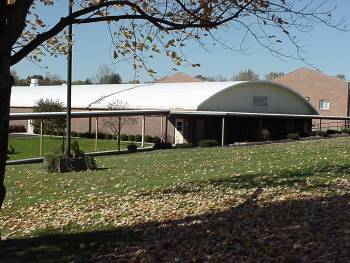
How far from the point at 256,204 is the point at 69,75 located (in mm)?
13104

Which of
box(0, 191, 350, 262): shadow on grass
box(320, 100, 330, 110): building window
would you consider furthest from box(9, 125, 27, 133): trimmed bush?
box(0, 191, 350, 262): shadow on grass

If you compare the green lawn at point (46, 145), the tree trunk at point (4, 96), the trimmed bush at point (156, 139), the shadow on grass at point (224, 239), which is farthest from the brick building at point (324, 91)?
the tree trunk at point (4, 96)

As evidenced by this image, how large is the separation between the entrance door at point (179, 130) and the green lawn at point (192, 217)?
125ft

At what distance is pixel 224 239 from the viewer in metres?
6.79

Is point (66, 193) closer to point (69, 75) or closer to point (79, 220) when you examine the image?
point (79, 220)

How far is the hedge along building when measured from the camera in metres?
51.9

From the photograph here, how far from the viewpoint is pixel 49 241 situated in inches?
315

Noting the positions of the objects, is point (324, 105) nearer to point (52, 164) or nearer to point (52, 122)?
point (52, 122)

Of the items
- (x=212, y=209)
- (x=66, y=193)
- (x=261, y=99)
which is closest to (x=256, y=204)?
(x=212, y=209)

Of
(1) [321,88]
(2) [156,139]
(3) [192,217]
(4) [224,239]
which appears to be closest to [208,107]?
(2) [156,139]

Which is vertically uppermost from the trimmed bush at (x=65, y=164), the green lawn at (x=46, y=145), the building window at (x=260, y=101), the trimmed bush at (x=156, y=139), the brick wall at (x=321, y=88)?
the brick wall at (x=321, y=88)

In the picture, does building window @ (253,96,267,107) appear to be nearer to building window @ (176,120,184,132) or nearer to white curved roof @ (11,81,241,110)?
white curved roof @ (11,81,241,110)

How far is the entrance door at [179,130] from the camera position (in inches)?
2039

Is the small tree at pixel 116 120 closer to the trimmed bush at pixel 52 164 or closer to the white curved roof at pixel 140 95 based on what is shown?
the white curved roof at pixel 140 95
